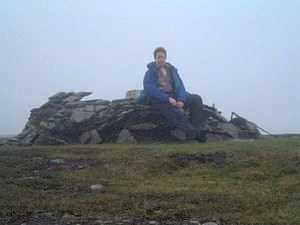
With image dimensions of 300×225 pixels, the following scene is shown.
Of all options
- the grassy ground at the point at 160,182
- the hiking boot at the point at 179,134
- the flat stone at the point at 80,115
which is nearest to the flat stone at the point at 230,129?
the hiking boot at the point at 179,134

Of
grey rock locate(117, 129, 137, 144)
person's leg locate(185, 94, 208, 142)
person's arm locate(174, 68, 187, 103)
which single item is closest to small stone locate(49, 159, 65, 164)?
grey rock locate(117, 129, 137, 144)

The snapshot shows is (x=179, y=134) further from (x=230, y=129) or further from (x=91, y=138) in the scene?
(x=91, y=138)

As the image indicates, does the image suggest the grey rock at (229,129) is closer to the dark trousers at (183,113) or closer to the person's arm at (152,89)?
the dark trousers at (183,113)

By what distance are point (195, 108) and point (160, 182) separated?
592 centimetres

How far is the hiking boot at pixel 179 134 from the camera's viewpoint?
13.4 meters

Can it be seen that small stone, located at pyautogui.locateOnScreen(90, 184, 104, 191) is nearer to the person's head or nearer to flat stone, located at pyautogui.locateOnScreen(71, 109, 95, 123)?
the person's head

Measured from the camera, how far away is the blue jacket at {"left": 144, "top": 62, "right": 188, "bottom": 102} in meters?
13.4

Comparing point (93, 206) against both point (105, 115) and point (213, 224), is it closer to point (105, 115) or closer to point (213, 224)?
point (213, 224)

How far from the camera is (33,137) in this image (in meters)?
14.3

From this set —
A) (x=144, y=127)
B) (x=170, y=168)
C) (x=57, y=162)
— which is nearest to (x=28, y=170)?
(x=57, y=162)

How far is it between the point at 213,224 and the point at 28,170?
3.92m

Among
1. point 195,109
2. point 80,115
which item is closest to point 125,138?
point 80,115

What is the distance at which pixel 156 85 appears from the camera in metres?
13.7

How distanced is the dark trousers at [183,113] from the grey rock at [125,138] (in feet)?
3.03
